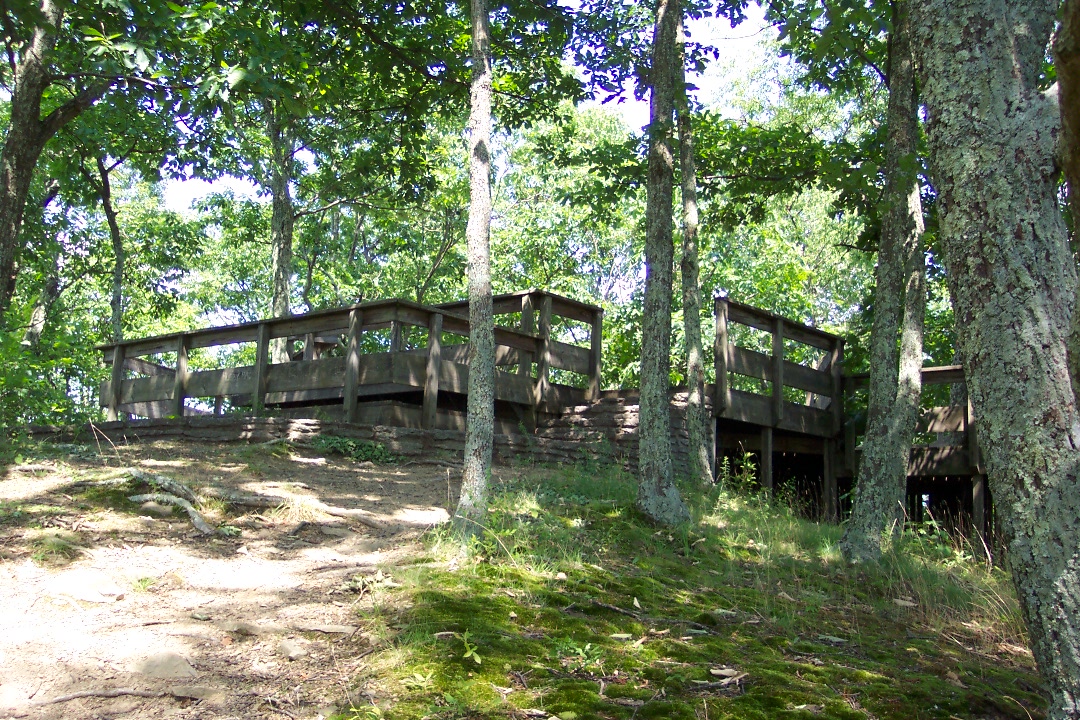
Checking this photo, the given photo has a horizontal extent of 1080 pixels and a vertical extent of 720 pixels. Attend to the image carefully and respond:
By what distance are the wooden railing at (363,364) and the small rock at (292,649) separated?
591cm

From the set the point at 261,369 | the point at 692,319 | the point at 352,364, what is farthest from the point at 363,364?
the point at 692,319

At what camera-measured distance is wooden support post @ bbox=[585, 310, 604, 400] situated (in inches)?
481

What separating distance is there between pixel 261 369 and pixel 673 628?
24.8 ft

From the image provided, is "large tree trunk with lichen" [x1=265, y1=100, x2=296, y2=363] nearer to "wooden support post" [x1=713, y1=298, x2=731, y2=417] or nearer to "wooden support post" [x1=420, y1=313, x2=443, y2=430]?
"wooden support post" [x1=420, y1=313, x2=443, y2=430]

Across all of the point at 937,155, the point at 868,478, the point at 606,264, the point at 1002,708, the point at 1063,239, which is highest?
the point at 606,264

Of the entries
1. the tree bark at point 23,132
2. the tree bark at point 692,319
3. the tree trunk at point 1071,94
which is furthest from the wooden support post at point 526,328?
the tree trunk at point 1071,94

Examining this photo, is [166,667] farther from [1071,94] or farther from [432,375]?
[432,375]

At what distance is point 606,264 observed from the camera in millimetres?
28672

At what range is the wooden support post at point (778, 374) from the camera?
40.9 feet

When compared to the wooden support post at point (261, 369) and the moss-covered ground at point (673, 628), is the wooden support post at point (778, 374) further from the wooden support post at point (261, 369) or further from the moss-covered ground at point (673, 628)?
the wooden support post at point (261, 369)

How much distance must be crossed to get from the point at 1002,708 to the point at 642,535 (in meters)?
3.18

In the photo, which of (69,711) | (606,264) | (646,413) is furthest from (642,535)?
(606,264)

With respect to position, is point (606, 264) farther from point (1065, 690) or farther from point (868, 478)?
point (1065, 690)

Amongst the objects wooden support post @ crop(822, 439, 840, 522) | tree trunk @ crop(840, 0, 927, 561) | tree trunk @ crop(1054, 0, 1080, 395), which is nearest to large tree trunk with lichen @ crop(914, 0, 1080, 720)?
tree trunk @ crop(1054, 0, 1080, 395)
